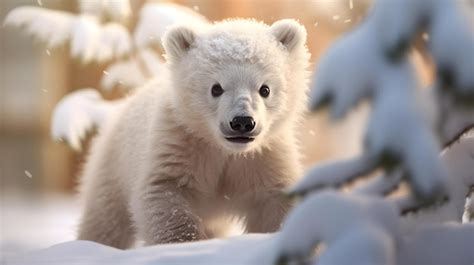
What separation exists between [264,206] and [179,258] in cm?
150

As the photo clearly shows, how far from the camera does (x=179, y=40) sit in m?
3.76

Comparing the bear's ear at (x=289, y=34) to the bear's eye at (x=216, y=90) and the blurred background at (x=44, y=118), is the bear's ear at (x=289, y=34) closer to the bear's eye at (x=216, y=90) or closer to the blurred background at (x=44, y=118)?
the bear's eye at (x=216, y=90)

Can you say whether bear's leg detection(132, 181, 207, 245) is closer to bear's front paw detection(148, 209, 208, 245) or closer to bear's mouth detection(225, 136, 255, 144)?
bear's front paw detection(148, 209, 208, 245)

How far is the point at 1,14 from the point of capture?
12555mm

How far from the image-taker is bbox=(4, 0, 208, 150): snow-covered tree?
19.6ft

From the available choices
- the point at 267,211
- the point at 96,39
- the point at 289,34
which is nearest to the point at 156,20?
the point at 96,39

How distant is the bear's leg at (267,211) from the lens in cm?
369

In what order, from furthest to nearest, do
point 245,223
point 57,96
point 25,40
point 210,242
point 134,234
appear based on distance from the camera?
point 25,40
point 57,96
point 134,234
point 245,223
point 210,242

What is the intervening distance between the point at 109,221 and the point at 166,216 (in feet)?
2.89

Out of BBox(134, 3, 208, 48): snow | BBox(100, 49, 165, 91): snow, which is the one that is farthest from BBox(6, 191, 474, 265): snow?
BBox(100, 49, 165, 91): snow

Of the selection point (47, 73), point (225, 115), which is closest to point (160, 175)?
point (225, 115)

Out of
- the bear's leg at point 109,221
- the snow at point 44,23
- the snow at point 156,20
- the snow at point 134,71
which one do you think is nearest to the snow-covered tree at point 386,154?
the bear's leg at point 109,221

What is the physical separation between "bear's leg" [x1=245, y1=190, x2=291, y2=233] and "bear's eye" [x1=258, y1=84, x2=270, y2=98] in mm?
492

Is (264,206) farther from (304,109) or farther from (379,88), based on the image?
(379,88)
